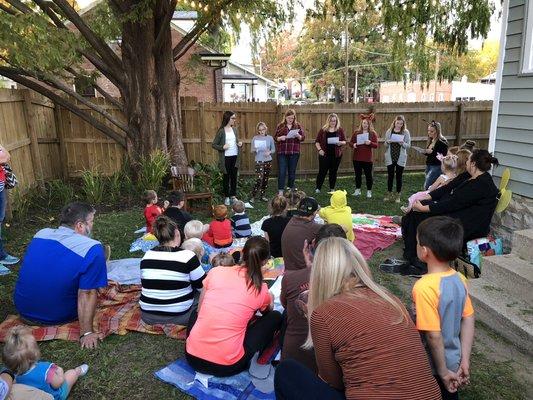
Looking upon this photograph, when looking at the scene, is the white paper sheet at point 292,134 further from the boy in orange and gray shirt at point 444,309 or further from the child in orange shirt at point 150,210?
the boy in orange and gray shirt at point 444,309

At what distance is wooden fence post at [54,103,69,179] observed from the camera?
9391 mm

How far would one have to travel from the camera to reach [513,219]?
16.9 feet

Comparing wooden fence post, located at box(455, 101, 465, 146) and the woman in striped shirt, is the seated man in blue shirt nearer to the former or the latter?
the woman in striped shirt

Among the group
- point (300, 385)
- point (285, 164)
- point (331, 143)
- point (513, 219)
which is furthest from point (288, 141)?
point (300, 385)

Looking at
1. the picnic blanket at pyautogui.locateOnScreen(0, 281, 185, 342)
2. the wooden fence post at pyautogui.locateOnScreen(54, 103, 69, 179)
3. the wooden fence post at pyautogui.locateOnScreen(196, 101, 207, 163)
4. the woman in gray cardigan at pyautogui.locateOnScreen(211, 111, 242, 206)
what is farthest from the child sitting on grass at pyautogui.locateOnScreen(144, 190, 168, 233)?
the wooden fence post at pyautogui.locateOnScreen(54, 103, 69, 179)

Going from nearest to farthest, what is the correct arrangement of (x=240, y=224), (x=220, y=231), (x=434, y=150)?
(x=220, y=231)
(x=240, y=224)
(x=434, y=150)

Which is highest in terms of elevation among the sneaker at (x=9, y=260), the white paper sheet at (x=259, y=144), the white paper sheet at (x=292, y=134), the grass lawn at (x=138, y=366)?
the white paper sheet at (x=292, y=134)

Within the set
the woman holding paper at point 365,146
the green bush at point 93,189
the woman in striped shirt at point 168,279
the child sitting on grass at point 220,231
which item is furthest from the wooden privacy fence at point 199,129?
the woman in striped shirt at point 168,279

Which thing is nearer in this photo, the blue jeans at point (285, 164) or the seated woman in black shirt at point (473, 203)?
the seated woman in black shirt at point (473, 203)

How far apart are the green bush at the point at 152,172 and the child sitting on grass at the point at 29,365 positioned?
230 inches

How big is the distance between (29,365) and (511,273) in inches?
159

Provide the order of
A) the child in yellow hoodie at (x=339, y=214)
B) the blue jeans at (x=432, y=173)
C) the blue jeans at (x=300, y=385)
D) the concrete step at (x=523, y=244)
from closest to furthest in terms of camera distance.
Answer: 1. the blue jeans at (x=300, y=385)
2. the concrete step at (x=523, y=244)
3. the child in yellow hoodie at (x=339, y=214)
4. the blue jeans at (x=432, y=173)

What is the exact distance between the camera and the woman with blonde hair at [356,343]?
1.72 metres

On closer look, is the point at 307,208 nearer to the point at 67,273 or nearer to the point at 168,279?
the point at 168,279
